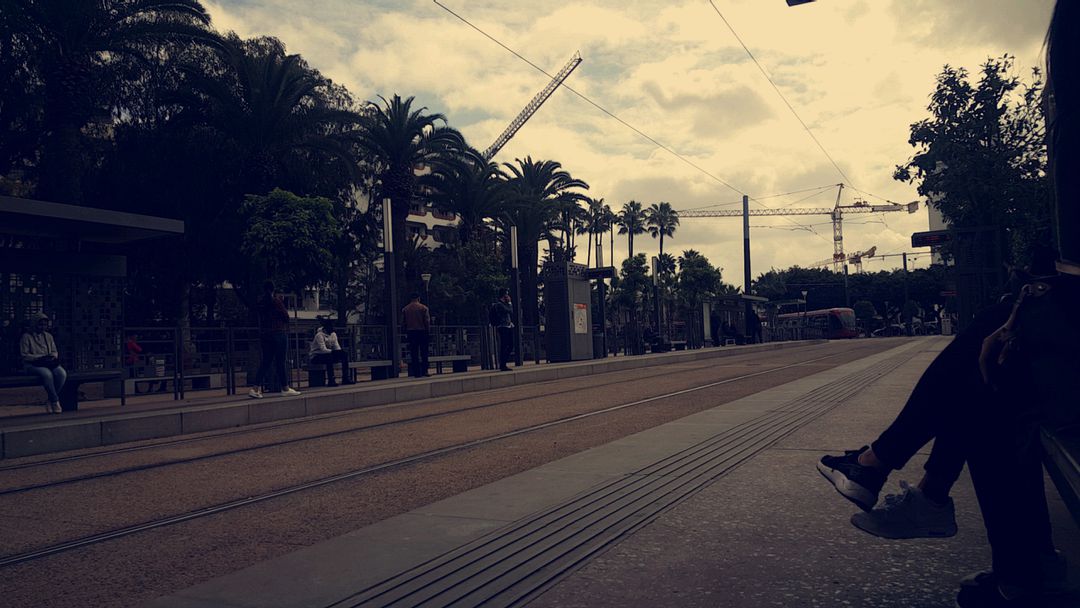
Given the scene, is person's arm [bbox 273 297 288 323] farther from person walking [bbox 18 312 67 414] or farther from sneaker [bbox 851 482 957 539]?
sneaker [bbox 851 482 957 539]

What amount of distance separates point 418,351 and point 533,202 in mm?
21706

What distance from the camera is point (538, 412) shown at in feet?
33.0

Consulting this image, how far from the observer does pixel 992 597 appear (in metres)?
2.45

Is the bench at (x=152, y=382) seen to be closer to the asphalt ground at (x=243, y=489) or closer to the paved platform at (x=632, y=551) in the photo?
the asphalt ground at (x=243, y=489)

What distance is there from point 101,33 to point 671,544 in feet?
69.0

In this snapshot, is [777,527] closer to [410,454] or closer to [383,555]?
[383,555]

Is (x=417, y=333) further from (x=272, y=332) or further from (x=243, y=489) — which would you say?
(x=243, y=489)

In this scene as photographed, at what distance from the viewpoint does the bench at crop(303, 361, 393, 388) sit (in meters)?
15.0

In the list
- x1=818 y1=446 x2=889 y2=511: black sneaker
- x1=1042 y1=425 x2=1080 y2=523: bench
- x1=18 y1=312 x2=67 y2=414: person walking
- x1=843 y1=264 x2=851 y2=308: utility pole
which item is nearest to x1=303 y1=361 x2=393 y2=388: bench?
x1=18 y1=312 x2=67 y2=414: person walking

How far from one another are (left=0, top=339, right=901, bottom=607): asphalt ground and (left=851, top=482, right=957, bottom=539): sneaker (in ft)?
8.61

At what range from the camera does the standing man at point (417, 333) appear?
53.0 ft

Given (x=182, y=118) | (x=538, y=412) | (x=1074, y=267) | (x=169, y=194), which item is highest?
(x=182, y=118)

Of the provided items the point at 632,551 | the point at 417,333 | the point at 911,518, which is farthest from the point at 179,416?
the point at 911,518

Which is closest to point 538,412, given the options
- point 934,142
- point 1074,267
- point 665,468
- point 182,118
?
point 665,468
